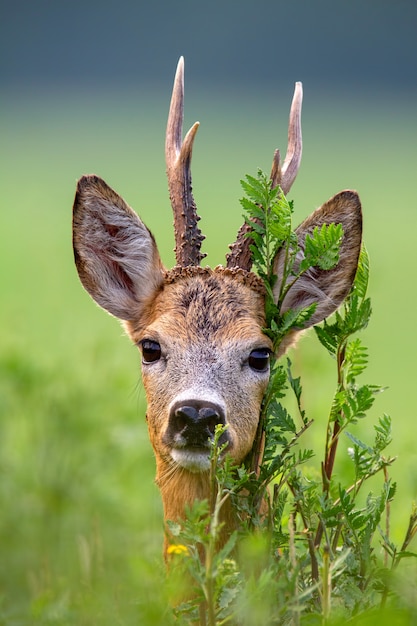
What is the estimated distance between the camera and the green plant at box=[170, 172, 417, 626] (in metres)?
3.86

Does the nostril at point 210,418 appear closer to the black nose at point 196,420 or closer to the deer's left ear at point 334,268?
the black nose at point 196,420

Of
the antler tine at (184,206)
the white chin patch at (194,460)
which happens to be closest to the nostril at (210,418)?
the white chin patch at (194,460)

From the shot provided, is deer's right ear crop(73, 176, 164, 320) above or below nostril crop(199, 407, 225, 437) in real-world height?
above

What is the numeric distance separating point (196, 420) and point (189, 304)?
0.90 meters

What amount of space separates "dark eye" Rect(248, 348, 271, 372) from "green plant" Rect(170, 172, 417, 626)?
0.34ft

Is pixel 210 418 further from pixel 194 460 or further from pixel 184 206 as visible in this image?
pixel 184 206

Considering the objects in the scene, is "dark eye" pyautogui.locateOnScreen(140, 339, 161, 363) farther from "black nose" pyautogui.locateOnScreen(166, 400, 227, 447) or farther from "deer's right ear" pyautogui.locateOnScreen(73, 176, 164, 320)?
"black nose" pyautogui.locateOnScreen(166, 400, 227, 447)

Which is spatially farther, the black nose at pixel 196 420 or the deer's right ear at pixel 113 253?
the deer's right ear at pixel 113 253

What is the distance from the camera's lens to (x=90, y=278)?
593 cm

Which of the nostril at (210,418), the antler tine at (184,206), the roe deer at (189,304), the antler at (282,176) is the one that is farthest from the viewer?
the antler tine at (184,206)

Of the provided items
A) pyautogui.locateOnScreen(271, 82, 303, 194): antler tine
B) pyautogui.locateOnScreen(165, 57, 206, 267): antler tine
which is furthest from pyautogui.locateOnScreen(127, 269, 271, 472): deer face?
pyautogui.locateOnScreen(271, 82, 303, 194): antler tine

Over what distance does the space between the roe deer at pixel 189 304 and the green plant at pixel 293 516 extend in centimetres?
17

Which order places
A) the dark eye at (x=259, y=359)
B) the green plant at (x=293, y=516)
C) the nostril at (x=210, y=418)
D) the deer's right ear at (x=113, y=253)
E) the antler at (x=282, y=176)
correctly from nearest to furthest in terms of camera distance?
the green plant at (x=293, y=516) → the nostril at (x=210, y=418) → the dark eye at (x=259, y=359) → the antler at (x=282, y=176) → the deer's right ear at (x=113, y=253)

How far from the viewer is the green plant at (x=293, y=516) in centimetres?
386
